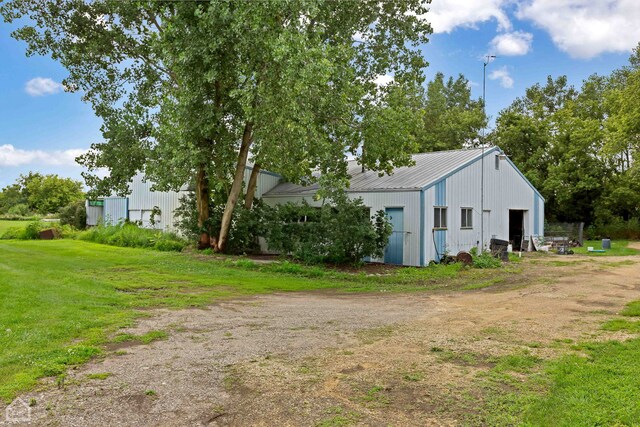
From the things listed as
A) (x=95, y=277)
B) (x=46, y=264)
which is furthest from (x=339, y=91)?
(x=46, y=264)

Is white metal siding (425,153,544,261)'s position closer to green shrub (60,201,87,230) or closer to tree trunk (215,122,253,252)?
tree trunk (215,122,253,252)

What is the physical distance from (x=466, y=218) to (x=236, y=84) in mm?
10446

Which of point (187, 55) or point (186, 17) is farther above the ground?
point (186, 17)

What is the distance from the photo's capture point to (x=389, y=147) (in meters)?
16.3

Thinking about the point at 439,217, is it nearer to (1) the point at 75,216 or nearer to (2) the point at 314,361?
(2) the point at 314,361

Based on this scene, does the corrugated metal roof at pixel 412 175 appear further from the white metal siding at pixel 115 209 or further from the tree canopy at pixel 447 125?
the tree canopy at pixel 447 125

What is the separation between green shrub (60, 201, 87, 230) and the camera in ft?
108

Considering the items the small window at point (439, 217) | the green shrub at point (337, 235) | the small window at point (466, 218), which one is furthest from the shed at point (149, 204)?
the small window at point (466, 218)

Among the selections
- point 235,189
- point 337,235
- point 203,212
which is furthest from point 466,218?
point 203,212

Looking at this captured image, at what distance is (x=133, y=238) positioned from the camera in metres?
23.2

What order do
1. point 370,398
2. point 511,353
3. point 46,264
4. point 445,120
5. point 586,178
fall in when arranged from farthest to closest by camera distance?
point 445,120 → point 586,178 → point 46,264 → point 511,353 → point 370,398

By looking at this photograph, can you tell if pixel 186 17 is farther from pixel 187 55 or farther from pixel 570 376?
pixel 570 376

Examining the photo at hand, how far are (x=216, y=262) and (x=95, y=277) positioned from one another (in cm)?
475

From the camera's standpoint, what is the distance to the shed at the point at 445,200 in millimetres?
17109
